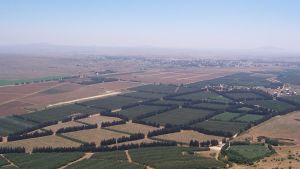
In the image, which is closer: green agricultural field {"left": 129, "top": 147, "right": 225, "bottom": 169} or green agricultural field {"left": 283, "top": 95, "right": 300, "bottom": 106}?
Result: green agricultural field {"left": 129, "top": 147, "right": 225, "bottom": 169}

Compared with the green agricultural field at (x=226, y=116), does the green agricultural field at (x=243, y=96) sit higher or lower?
higher

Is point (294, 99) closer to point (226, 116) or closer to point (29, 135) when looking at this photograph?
point (226, 116)

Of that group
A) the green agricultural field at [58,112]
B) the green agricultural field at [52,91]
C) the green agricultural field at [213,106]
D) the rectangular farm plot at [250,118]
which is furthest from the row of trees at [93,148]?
the green agricultural field at [52,91]

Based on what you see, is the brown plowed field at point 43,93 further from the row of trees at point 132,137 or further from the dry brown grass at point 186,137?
the dry brown grass at point 186,137

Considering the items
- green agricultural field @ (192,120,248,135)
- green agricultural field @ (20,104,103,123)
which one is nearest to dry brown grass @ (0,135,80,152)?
green agricultural field @ (20,104,103,123)

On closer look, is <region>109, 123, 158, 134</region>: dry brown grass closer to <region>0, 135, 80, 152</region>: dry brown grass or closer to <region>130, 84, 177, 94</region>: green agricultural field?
<region>0, 135, 80, 152</region>: dry brown grass

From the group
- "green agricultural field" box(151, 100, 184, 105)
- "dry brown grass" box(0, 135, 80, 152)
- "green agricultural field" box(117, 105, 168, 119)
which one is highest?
"green agricultural field" box(151, 100, 184, 105)
